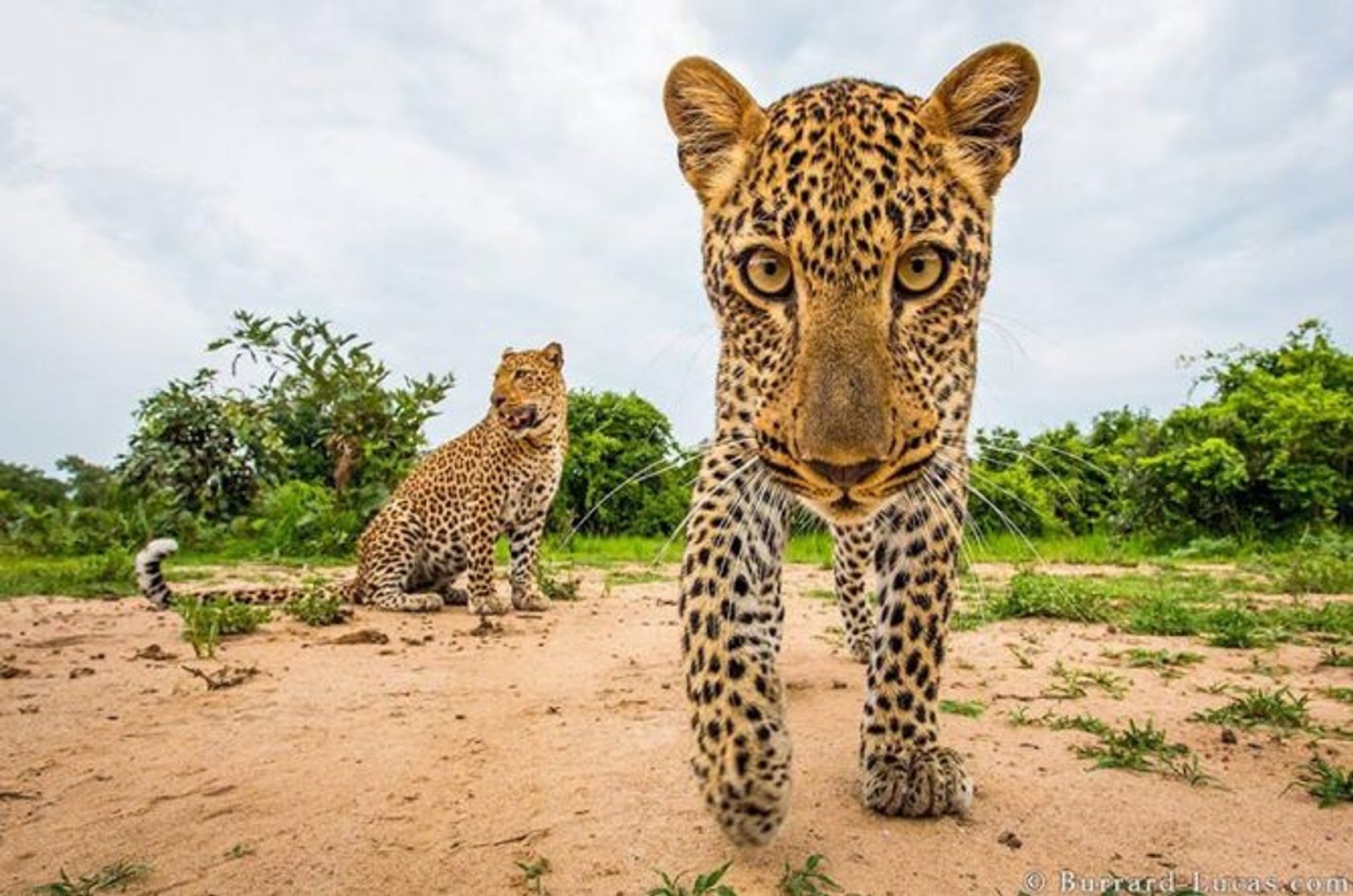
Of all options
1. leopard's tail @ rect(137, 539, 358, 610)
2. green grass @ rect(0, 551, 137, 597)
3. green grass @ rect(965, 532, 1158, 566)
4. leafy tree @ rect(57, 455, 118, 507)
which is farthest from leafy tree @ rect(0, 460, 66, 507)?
green grass @ rect(965, 532, 1158, 566)

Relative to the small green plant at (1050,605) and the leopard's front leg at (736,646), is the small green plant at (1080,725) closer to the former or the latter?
the leopard's front leg at (736,646)

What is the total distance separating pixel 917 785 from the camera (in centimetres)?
316

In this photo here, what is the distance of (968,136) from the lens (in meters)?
3.38

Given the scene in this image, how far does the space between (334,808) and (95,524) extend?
1316cm

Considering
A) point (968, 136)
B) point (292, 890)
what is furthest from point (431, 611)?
point (968, 136)

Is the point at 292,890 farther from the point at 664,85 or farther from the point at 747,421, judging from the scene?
the point at 664,85

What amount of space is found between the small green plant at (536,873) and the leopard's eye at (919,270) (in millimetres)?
2095

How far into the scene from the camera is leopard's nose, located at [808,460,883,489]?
2.58 meters

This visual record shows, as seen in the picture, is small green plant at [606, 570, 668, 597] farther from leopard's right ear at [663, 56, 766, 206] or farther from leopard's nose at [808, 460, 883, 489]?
leopard's nose at [808, 460, 883, 489]

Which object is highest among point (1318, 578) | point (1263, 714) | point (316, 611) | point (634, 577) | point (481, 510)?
point (481, 510)

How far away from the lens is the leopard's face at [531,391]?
881cm

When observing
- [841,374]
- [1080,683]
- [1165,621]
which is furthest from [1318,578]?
[841,374]

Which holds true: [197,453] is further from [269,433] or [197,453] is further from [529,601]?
[529,601]

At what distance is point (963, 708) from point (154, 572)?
254 inches
